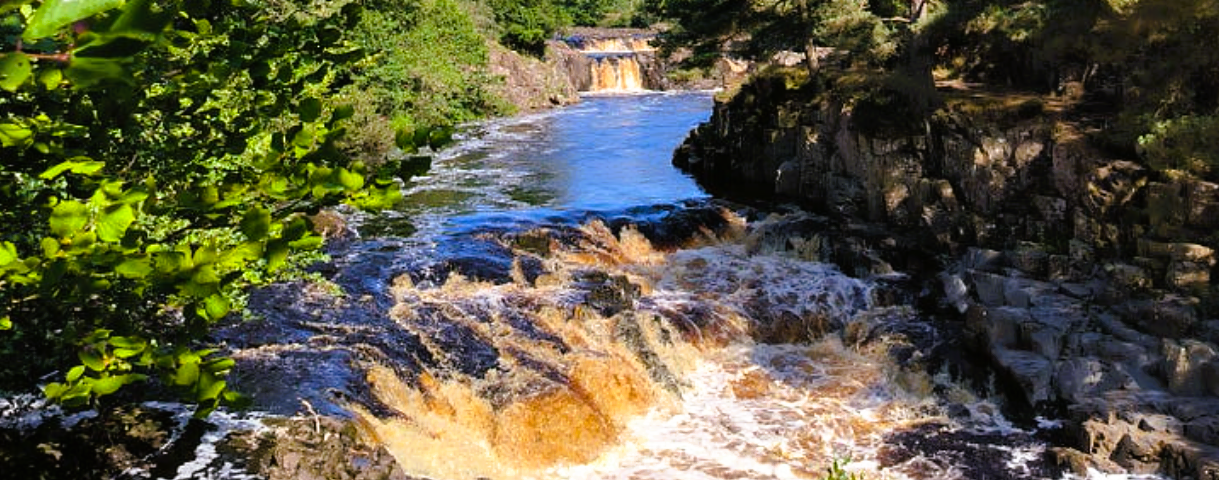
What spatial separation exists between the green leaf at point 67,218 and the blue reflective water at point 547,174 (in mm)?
12950

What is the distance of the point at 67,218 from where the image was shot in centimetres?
214

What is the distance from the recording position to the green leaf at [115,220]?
207 cm

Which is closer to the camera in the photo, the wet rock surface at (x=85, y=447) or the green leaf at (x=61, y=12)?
the green leaf at (x=61, y=12)

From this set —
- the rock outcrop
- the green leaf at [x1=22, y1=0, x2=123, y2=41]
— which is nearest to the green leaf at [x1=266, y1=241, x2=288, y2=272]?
the green leaf at [x1=22, y1=0, x2=123, y2=41]

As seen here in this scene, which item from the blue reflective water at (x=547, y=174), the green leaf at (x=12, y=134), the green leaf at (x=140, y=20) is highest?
the green leaf at (x=140, y=20)

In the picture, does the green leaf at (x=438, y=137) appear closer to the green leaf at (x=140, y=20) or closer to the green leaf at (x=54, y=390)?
the green leaf at (x=140, y=20)

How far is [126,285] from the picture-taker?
493 centimetres

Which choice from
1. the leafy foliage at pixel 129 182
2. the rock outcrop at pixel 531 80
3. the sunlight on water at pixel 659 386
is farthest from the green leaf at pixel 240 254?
the rock outcrop at pixel 531 80

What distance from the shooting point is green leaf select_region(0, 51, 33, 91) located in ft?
5.54

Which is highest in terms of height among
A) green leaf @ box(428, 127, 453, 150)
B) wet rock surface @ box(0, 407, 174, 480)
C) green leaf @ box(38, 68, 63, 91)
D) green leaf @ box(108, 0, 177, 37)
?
green leaf @ box(108, 0, 177, 37)

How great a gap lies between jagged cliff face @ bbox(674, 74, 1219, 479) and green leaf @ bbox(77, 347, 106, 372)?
11.0 metres

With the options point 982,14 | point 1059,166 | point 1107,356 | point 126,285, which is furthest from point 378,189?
point 982,14

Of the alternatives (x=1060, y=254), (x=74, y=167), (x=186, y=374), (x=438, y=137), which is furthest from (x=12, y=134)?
(x=1060, y=254)

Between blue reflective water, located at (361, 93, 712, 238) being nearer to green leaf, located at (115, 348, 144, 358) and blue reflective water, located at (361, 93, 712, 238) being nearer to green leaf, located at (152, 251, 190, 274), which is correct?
green leaf, located at (115, 348, 144, 358)
